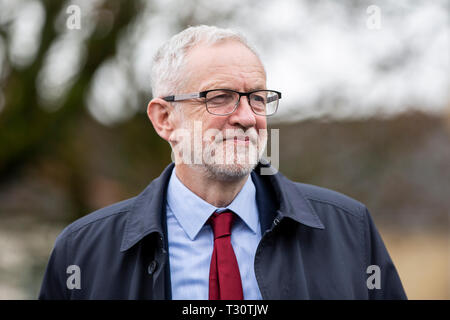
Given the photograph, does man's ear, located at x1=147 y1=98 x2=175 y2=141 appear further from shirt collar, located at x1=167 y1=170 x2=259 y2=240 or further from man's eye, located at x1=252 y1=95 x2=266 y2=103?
man's eye, located at x1=252 y1=95 x2=266 y2=103

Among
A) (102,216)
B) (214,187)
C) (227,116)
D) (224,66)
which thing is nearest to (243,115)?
(227,116)

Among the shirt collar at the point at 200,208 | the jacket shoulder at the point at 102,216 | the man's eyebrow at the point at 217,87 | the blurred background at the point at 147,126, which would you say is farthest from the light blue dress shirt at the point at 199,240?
the blurred background at the point at 147,126

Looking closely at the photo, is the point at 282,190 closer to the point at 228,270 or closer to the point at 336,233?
the point at 336,233

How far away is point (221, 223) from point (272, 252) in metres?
A: 0.26

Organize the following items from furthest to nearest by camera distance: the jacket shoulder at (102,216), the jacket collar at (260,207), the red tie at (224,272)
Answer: the jacket shoulder at (102,216) < the jacket collar at (260,207) < the red tie at (224,272)

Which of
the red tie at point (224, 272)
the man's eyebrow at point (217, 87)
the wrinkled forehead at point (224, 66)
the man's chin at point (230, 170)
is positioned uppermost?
the wrinkled forehead at point (224, 66)

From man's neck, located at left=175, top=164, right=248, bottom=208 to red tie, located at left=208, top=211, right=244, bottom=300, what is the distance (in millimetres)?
171

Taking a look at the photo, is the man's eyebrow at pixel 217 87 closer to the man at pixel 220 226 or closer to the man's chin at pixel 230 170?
the man at pixel 220 226

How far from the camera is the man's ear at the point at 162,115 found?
2408mm

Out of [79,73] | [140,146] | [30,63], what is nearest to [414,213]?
[140,146]

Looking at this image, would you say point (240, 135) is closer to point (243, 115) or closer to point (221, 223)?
point (243, 115)

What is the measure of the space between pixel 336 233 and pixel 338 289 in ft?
0.81

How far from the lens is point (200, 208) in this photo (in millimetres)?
2217

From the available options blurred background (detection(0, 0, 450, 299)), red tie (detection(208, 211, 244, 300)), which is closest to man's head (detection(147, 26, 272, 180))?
red tie (detection(208, 211, 244, 300))
